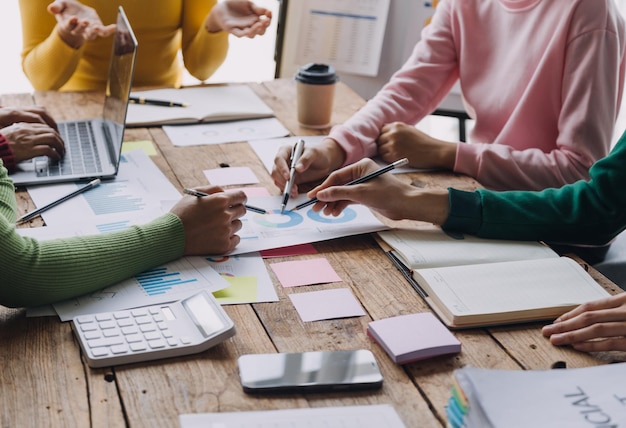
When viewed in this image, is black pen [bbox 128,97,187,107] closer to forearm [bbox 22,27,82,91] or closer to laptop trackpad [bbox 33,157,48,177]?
forearm [bbox 22,27,82,91]

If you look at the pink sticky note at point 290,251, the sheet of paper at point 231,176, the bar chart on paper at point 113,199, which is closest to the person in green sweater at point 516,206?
the pink sticky note at point 290,251

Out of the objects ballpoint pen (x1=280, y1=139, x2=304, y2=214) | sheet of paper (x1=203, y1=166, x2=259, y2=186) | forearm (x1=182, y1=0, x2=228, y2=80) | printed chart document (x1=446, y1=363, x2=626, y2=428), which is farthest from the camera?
forearm (x1=182, y1=0, x2=228, y2=80)

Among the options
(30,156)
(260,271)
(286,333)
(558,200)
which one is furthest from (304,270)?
(30,156)

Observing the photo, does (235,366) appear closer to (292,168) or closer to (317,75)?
(292,168)

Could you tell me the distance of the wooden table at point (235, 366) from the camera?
859 millimetres

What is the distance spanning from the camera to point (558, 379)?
889 millimetres

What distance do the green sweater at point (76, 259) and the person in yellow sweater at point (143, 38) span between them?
906mm

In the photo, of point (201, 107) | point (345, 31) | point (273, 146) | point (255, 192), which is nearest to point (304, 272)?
point (255, 192)

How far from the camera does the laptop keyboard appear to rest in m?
1.51

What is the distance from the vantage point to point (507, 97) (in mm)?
1701

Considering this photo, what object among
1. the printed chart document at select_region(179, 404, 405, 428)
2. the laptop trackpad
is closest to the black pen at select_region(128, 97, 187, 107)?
the laptop trackpad

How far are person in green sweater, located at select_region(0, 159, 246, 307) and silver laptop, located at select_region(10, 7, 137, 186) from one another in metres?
0.21

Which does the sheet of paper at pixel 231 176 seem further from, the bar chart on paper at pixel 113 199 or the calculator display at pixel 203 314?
the calculator display at pixel 203 314

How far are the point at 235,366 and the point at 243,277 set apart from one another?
234mm
